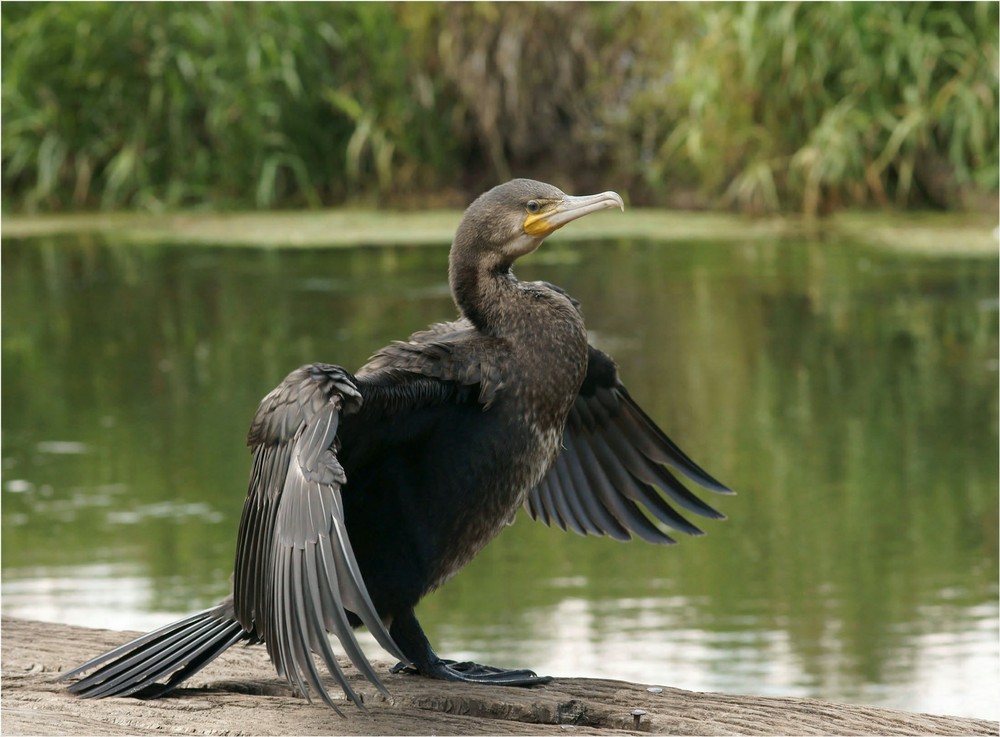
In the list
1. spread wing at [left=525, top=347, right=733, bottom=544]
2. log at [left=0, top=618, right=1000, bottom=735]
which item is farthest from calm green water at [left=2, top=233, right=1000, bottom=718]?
log at [left=0, top=618, right=1000, bottom=735]

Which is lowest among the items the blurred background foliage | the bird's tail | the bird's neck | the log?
the log

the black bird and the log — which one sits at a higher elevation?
the black bird

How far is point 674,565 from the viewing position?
4.80 meters

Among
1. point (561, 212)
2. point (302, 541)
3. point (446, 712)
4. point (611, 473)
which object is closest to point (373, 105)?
point (611, 473)

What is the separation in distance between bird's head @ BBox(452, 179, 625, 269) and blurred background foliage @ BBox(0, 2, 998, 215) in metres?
6.94

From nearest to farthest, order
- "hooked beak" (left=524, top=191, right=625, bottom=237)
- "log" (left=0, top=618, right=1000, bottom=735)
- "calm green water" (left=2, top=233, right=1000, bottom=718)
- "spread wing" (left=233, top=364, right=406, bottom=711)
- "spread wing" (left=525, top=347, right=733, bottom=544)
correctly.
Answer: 1. "spread wing" (left=233, top=364, right=406, bottom=711)
2. "log" (left=0, top=618, right=1000, bottom=735)
3. "hooked beak" (left=524, top=191, right=625, bottom=237)
4. "spread wing" (left=525, top=347, right=733, bottom=544)
5. "calm green water" (left=2, top=233, right=1000, bottom=718)

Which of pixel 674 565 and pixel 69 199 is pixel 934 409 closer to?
pixel 674 565

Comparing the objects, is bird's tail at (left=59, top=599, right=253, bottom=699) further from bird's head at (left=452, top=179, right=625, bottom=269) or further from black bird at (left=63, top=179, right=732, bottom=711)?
bird's head at (left=452, top=179, right=625, bottom=269)

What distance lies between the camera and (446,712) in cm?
287

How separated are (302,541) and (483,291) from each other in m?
0.69


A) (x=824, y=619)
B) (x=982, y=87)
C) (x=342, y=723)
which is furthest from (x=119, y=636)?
(x=982, y=87)

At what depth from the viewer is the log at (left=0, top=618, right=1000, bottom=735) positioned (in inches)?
109

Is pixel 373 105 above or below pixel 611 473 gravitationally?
above

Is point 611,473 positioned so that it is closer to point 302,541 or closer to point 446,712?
point 446,712
